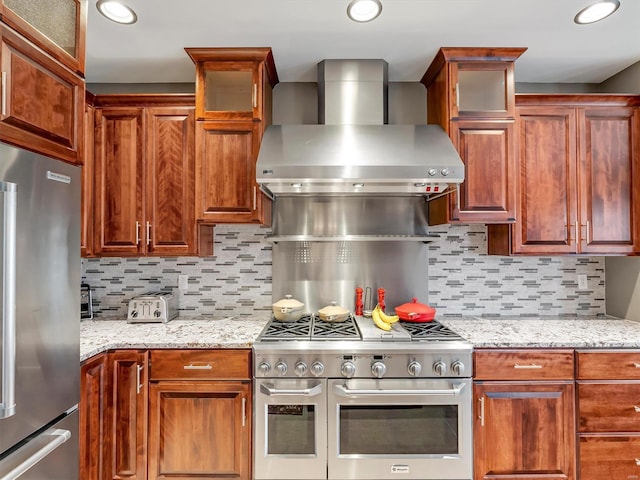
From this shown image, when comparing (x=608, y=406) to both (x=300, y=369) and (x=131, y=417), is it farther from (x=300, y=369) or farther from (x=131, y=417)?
(x=131, y=417)

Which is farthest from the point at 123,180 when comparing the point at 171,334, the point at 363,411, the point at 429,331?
the point at 429,331

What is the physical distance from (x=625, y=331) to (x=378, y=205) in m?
1.66

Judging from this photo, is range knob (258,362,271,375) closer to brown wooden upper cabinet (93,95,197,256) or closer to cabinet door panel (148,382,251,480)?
cabinet door panel (148,382,251,480)

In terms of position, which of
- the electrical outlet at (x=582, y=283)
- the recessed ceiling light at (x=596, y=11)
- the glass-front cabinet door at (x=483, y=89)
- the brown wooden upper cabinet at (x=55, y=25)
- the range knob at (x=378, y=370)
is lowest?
the range knob at (x=378, y=370)

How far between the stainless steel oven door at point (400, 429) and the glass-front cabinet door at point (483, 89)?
Result: 1.59 m

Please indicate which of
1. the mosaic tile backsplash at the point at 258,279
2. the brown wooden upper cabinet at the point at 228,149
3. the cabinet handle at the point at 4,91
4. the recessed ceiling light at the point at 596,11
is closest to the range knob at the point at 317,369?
the mosaic tile backsplash at the point at 258,279

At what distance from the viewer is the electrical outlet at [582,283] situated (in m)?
2.65

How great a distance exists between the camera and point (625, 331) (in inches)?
86.3

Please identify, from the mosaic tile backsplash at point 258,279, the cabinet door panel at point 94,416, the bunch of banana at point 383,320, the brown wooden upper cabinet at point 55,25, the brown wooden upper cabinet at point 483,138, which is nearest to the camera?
the brown wooden upper cabinet at point 55,25

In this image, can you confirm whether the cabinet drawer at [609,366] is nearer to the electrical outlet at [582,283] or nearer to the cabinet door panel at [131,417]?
the electrical outlet at [582,283]

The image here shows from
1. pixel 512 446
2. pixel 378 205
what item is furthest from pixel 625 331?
pixel 378 205

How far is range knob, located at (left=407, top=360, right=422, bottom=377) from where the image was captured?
A: 1925mm

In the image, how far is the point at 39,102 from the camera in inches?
49.6

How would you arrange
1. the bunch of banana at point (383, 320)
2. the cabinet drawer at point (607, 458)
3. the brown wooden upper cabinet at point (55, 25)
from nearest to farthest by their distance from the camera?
the brown wooden upper cabinet at point (55, 25) → the cabinet drawer at point (607, 458) → the bunch of banana at point (383, 320)
